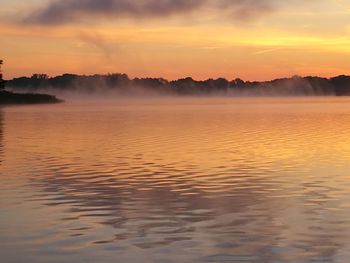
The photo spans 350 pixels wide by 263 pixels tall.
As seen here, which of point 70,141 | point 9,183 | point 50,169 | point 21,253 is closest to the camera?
point 21,253

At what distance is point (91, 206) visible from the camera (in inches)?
1006

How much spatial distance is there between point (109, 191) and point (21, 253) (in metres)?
11.0

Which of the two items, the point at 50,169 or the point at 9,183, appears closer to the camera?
the point at 9,183

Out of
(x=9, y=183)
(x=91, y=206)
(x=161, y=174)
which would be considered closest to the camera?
(x=91, y=206)

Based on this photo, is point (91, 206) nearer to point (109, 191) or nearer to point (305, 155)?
point (109, 191)

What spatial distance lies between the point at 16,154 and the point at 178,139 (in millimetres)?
17940

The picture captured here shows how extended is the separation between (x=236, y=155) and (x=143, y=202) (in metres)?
19.4

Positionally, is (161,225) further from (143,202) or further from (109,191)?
(109,191)

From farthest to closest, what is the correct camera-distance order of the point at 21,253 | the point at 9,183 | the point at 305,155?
the point at 305,155
the point at 9,183
the point at 21,253

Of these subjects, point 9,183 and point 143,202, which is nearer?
point 143,202

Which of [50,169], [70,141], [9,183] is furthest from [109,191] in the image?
[70,141]

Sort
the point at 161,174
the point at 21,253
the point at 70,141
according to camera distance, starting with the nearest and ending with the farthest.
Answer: the point at 21,253 → the point at 161,174 → the point at 70,141

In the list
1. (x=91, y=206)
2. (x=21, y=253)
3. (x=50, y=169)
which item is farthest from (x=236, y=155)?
(x=21, y=253)

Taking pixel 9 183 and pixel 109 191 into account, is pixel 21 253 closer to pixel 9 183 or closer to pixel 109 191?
pixel 109 191
